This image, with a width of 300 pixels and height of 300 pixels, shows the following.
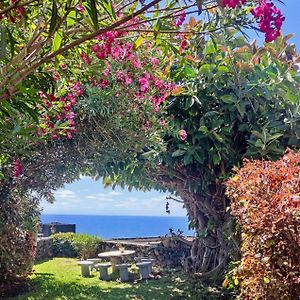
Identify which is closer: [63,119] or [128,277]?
[63,119]

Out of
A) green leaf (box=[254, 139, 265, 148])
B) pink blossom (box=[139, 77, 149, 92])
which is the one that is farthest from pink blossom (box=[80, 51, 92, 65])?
green leaf (box=[254, 139, 265, 148])

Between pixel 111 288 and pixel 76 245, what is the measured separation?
535 cm

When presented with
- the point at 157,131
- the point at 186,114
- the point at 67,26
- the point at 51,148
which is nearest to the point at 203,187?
the point at 186,114

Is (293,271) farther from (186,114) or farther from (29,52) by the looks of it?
(186,114)

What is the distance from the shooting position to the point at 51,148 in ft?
22.0

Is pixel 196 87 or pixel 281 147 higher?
pixel 196 87

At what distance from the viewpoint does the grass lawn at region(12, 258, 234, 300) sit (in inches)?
288

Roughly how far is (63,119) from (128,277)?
5490 millimetres

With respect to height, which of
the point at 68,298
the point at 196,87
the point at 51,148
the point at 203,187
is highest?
the point at 196,87

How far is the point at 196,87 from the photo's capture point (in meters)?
7.09

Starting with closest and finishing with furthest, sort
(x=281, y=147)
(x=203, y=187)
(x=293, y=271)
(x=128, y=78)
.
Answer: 1. (x=293, y=271)
2. (x=128, y=78)
3. (x=281, y=147)
4. (x=203, y=187)

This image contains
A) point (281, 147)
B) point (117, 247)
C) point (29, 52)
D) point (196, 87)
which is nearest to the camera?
point (29, 52)

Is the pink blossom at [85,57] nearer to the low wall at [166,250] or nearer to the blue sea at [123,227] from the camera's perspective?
the blue sea at [123,227]

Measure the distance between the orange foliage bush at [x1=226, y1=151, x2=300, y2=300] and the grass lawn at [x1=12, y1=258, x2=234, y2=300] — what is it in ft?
11.3
